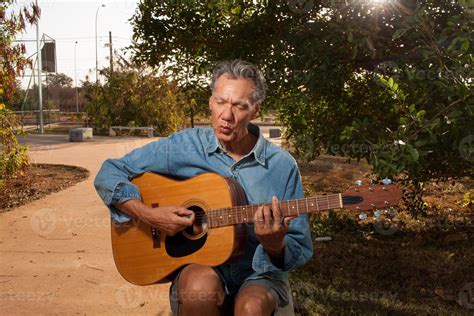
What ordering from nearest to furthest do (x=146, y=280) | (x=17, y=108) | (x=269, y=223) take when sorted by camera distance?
(x=269, y=223)
(x=146, y=280)
(x=17, y=108)

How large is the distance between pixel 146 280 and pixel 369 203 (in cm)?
122

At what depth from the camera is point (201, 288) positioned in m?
2.29

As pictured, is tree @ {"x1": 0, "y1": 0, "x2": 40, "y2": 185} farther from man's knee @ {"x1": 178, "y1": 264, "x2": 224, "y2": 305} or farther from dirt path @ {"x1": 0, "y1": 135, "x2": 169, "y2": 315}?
man's knee @ {"x1": 178, "y1": 264, "x2": 224, "y2": 305}

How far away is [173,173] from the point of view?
9.15ft

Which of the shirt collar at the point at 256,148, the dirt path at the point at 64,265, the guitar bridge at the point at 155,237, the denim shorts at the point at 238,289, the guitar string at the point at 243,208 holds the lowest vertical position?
the dirt path at the point at 64,265

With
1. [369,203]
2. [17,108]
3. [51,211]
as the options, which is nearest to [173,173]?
[369,203]

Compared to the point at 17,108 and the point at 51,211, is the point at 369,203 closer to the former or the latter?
the point at 51,211

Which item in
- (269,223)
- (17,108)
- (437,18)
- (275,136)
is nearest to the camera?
(269,223)

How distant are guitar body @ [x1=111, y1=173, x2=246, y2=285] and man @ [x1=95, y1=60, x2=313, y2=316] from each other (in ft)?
0.22

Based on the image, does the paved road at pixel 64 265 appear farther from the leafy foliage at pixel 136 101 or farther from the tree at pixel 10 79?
the leafy foliage at pixel 136 101

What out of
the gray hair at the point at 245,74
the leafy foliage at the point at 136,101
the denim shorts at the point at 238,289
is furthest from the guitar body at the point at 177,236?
the leafy foliage at the point at 136,101

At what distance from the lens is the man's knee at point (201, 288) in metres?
2.28

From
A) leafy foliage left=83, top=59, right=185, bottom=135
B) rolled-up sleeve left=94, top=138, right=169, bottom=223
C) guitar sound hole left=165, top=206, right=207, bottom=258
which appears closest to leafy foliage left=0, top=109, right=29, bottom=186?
rolled-up sleeve left=94, top=138, right=169, bottom=223

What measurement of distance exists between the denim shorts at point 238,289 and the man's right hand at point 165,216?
0.77ft
